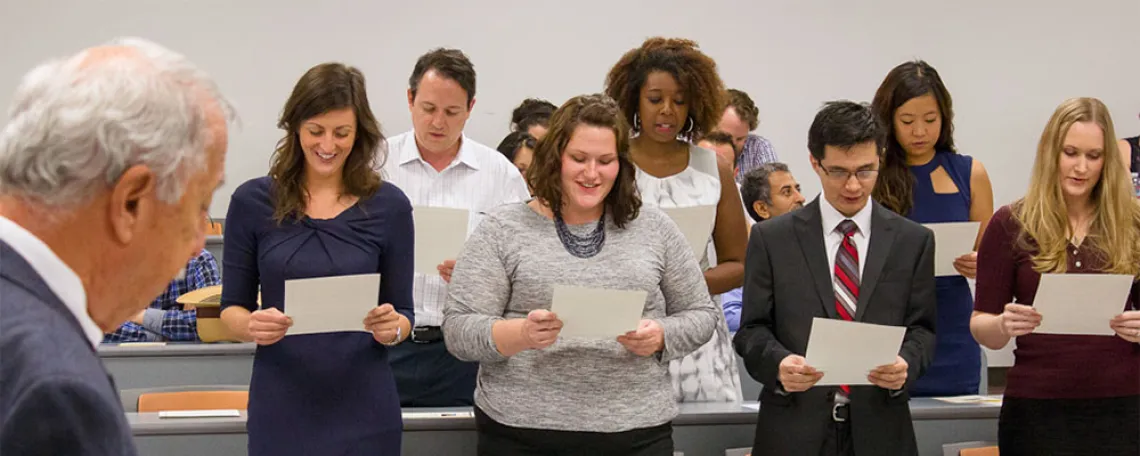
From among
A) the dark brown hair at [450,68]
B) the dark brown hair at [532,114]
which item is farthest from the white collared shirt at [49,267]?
the dark brown hair at [532,114]

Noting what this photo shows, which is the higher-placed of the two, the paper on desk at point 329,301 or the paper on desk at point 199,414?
the paper on desk at point 329,301

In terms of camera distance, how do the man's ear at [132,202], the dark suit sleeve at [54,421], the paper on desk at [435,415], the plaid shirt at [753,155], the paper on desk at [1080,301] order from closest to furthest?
the dark suit sleeve at [54,421], the man's ear at [132,202], the paper on desk at [1080,301], the paper on desk at [435,415], the plaid shirt at [753,155]

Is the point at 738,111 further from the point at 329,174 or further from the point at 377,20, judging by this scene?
the point at 329,174

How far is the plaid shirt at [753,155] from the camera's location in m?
5.52

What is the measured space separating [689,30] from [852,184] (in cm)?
380

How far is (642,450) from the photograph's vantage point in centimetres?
253

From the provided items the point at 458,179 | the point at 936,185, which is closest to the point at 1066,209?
the point at 936,185

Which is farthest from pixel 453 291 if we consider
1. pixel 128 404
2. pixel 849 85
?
pixel 849 85

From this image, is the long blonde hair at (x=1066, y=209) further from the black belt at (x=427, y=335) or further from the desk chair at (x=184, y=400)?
the desk chair at (x=184, y=400)

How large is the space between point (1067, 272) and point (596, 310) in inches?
47.8

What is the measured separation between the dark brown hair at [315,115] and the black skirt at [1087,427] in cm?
168

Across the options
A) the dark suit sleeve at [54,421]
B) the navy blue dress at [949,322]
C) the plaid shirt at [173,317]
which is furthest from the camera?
the plaid shirt at [173,317]

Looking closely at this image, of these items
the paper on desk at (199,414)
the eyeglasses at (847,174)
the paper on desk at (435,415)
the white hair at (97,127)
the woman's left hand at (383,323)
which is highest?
the white hair at (97,127)

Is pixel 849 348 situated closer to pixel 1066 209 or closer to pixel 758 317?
pixel 758 317
